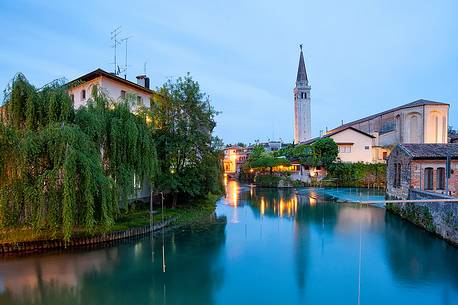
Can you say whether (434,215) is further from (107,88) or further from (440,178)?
(107,88)

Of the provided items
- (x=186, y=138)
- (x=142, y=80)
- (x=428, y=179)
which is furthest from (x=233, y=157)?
(x=428, y=179)

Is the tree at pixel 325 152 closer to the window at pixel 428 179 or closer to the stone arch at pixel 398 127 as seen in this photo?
the stone arch at pixel 398 127

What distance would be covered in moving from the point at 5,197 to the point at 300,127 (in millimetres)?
69773

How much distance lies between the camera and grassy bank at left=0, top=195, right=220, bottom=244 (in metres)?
15.0

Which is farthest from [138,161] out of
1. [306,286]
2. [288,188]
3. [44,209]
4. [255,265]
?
[288,188]

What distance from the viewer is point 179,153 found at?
82.5ft

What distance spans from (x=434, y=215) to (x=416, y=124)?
40804 millimetres

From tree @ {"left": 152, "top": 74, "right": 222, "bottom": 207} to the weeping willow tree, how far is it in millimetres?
7565

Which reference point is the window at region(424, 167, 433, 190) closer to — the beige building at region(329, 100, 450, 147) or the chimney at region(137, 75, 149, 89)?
the chimney at region(137, 75, 149, 89)

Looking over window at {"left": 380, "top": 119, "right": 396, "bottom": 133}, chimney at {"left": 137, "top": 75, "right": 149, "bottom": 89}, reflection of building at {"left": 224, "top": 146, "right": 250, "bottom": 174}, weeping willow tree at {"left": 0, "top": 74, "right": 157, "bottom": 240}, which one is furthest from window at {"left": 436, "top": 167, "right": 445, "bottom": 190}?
reflection of building at {"left": 224, "top": 146, "right": 250, "bottom": 174}

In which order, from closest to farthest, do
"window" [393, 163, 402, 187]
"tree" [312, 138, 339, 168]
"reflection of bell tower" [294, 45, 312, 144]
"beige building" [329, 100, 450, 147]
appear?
"window" [393, 163, 402, 187]
"tree" [312, 138, 339, 168]
"beige building" [329, 100, 450, 147]
"reflection of bell tower" [294, 45, 312, 144]

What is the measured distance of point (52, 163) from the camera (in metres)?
14.7

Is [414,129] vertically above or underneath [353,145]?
above

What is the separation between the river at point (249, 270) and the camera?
11375mm
